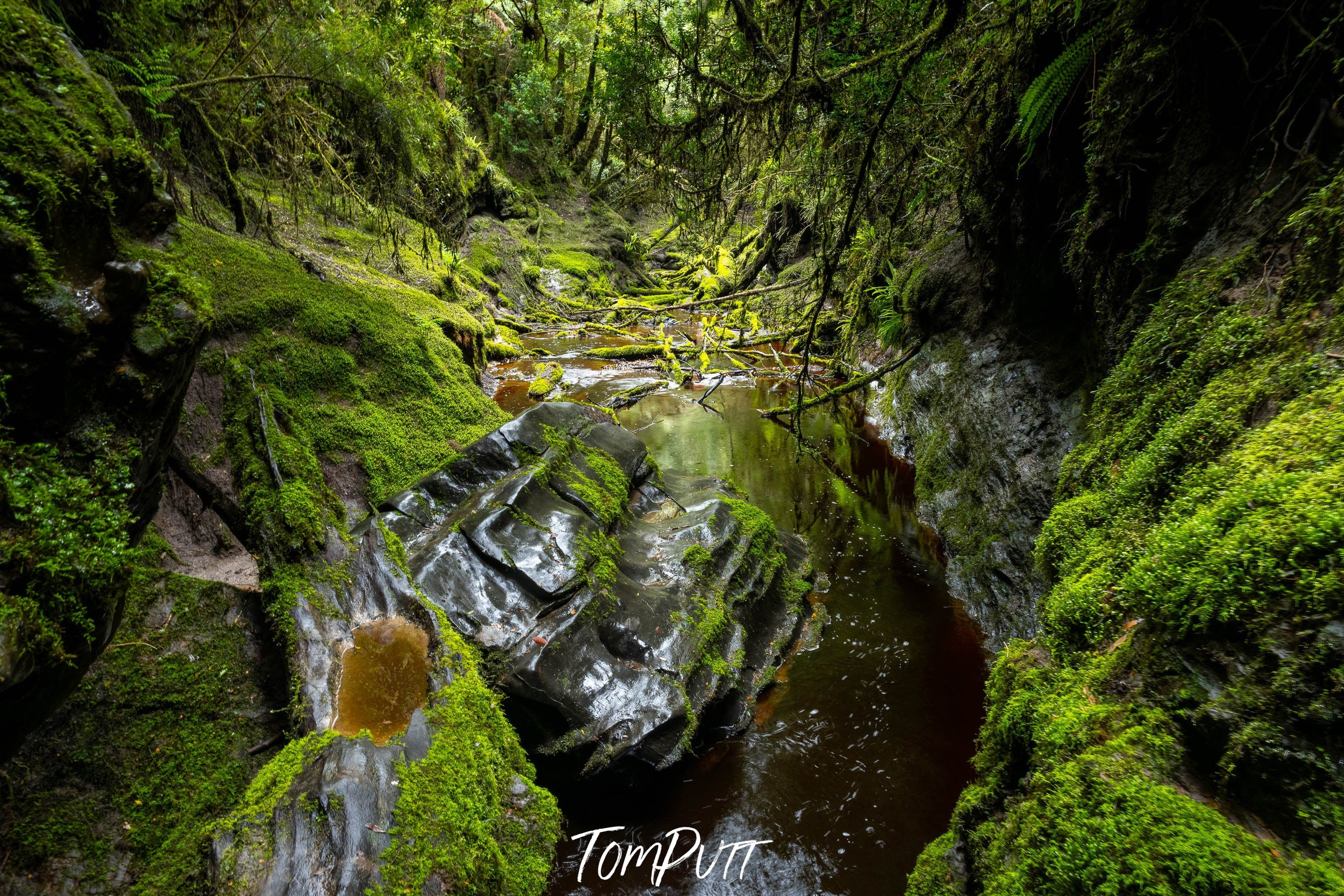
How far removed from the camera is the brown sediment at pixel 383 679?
2.63 meters

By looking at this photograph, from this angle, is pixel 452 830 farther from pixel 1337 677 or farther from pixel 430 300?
pixel 430 300

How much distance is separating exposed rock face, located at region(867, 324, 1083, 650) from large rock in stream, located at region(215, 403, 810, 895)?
1.63 metres

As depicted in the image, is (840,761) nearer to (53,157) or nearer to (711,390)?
(53,157)

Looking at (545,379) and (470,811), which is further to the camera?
(545,379)

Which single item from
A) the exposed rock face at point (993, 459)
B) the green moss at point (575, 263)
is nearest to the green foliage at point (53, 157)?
the exposed rock face at point (993, 459)

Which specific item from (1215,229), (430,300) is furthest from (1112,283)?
(430,300)

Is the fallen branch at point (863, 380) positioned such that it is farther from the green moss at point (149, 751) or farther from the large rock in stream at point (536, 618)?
the green moss at point (149, 751)

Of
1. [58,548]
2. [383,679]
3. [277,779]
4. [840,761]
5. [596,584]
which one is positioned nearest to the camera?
[58,548]

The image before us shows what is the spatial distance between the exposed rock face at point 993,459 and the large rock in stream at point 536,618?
64.0 inches

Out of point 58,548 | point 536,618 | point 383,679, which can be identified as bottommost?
point 383,679

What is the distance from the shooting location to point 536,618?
12.7 ft

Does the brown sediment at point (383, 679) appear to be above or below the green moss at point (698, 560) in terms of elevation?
below

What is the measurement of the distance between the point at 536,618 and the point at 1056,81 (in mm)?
4711

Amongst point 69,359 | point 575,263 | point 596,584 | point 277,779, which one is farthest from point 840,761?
point 575,263
